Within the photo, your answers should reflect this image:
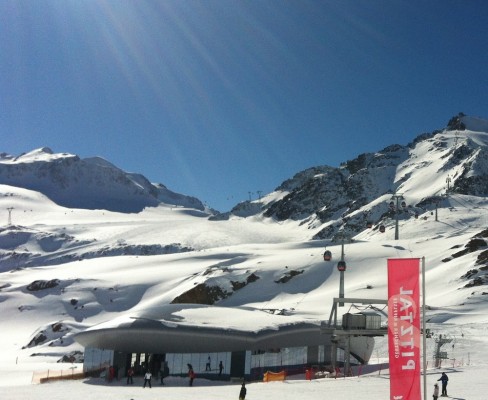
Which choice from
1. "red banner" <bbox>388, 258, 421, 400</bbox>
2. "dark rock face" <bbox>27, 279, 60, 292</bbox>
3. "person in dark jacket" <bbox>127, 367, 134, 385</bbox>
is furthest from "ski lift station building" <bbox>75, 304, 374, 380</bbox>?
"dark rock face" <bbox>27, 279, 60, 292</bbox>

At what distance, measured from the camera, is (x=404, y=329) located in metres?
18.6

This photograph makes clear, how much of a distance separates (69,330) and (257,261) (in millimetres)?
37364

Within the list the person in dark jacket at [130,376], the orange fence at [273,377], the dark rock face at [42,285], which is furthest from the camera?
the dark rock face at [42,285]

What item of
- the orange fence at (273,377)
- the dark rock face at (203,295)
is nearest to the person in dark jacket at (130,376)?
the orange fence at (273,377)

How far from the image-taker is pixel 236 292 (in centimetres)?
8881

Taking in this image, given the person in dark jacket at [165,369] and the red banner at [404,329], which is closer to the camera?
the red banner at [404,329]

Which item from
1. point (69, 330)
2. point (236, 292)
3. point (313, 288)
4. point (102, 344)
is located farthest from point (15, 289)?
point (102, 344)

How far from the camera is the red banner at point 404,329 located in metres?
18.4

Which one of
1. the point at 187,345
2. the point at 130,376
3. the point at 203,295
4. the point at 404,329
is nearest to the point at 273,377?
the point at 187,345

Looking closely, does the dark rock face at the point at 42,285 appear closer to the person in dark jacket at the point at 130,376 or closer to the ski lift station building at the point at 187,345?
the ski lift station building at the point at 187,345

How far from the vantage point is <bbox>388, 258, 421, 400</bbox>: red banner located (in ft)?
60.3

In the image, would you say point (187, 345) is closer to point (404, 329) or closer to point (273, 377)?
point (273, 377)

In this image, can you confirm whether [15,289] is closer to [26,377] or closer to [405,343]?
[26,377]

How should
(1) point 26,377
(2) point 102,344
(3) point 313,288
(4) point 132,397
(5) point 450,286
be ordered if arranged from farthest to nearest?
(3) point 313,288
(5) point 450,286
(1) point 26,377
(2) point 102,344
(4) point 132,397
